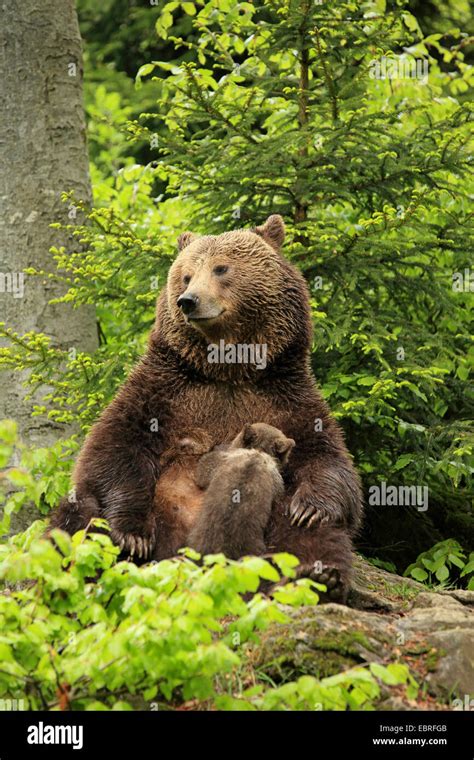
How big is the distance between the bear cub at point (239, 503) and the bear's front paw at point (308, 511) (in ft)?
0.38

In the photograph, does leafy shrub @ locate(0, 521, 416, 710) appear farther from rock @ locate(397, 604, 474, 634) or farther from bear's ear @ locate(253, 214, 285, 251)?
bear's ear @ locate(253, 214, 285, 251)

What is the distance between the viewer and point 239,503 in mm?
5484

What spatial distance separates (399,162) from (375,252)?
663 millimetres

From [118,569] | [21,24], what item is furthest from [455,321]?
[118,569]

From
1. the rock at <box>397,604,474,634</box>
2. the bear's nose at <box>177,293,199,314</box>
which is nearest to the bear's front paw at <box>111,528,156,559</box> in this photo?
the bear's nose at <box>177,293,199,314</box>

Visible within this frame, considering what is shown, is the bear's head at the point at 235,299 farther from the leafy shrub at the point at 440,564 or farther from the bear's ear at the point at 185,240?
the leafy shrub at the point at 440,564

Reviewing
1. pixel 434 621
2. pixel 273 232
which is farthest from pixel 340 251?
pixel 434 621

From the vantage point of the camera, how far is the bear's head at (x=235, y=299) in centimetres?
620

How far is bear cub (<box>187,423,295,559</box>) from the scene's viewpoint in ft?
17.9

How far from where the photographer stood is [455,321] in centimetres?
823

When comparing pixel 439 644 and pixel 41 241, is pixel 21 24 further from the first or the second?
pixel 439 644

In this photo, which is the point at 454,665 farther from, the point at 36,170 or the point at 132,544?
the point at 36,170

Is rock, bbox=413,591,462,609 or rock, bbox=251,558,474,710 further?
rock, bbox=413,591,462,609

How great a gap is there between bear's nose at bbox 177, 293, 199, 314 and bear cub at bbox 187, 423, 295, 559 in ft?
2.65
